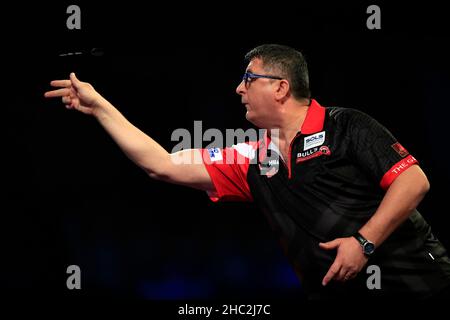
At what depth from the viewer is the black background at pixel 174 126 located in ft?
14.5

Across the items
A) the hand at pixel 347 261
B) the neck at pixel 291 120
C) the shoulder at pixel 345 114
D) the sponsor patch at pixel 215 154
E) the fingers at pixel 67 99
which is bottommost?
the hand at pixel 347 261

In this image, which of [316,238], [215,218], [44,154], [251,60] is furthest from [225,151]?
[44,154]

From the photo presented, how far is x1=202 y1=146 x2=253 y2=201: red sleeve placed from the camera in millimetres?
3105

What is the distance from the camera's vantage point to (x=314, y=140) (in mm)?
2805

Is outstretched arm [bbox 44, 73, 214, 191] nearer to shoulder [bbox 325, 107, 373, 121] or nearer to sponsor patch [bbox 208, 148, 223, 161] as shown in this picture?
sponsor patch [bbox 208, 148, 223, 161]

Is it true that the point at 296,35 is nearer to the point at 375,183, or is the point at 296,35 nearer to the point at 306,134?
the point at 306,134

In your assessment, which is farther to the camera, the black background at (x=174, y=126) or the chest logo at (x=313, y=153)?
the black background at (x=174, y=126)

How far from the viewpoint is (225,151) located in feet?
10.5

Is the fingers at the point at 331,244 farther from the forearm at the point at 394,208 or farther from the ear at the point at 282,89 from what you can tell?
the ear at the point at 282,89

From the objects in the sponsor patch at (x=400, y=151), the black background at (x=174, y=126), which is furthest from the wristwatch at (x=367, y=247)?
the black background at (x=174, y=126)

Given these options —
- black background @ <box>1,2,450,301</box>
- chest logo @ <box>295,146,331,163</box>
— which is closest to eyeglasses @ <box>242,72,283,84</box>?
chest logo @ <box>295,146,331,163</box>

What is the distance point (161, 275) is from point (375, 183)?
8.14 feet

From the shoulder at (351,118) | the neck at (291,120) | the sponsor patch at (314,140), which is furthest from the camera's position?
the neck at (291,120)

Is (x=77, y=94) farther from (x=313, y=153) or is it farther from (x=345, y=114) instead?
(x=345, y=114)
